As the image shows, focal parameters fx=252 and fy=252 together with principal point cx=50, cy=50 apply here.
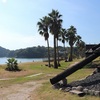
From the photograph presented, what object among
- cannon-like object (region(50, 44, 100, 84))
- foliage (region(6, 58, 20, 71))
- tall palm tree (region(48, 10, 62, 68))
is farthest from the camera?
tall palm tree (region(48, 10, 62, 68))

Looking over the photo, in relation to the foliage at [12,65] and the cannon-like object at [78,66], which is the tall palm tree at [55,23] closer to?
the foliage at [12,65]

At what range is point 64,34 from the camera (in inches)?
3344

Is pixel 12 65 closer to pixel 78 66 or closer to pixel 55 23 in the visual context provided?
pixel 55 23

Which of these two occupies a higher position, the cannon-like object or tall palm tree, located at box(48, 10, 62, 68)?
tall palm tree, located at box(48, 10, 62, 68)

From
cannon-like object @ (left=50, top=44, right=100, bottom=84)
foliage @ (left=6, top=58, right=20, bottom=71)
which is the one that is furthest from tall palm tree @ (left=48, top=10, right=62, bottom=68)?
cannon-like object @ (left=50, top=44, right=100, bottom=84)

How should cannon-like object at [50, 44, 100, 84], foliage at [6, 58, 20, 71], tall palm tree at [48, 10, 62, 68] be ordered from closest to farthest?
cannon-like object at [50, 44, 100, 84], foliage at [6, 58, 20, 71], tall palm tree at [48, 10, 62, 68]

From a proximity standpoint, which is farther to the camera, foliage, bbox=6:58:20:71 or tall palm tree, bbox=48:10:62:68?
tall palm tree, bbox=48:10:62:68

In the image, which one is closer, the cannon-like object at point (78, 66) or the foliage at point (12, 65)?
the cannon-like object at point (78, 66)

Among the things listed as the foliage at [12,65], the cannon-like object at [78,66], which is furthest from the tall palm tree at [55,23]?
the cannon-like object at [78,66]

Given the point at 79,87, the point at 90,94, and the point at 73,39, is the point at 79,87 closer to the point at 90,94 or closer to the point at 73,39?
the point at 90,94

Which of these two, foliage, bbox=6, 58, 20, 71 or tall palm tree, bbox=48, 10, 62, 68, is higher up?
tall palm tree, bbox=48, 10, 62, 68

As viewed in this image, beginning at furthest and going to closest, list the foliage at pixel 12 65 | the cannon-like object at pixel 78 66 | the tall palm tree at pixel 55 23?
the tall palm tree at pixel 55 23, the foliage at pixel 12 65, the cannon-like object at pixel 78 66

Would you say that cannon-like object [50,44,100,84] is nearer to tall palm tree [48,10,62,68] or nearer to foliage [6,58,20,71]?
foliage [6,58,20,71]

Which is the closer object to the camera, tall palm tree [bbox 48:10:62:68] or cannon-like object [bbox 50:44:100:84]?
cannon-like object [bbox 50:44:100:84]
